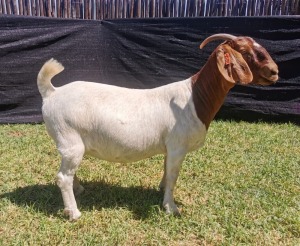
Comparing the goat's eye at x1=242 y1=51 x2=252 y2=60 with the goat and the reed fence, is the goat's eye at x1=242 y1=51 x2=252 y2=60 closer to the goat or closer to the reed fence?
the goat

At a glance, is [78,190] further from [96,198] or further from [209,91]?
[209,91]

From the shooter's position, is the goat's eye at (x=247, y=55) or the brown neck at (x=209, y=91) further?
the brown neck at (x=209, y=91)

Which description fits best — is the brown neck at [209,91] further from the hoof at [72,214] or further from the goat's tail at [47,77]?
the hoof at [72,214]

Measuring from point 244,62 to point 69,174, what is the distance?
1.78 metres

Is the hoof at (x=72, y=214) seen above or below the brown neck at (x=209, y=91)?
below

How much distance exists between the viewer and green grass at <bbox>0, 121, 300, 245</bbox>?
3027mm

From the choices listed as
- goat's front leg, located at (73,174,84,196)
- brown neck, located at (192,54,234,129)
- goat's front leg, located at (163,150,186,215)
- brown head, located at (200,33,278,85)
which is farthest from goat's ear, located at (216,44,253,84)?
goat's front leg, located at (73,174,84,196)

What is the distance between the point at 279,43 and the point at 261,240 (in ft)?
14.5

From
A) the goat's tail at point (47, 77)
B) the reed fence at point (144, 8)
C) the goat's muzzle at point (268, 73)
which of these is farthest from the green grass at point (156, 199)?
the reed fence at point (144, 8)

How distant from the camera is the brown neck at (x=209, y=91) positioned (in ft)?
9.97

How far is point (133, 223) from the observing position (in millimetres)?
3203

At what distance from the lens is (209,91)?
120 inches

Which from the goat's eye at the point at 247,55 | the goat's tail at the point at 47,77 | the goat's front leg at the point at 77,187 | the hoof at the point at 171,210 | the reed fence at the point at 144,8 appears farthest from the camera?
the reed fence at the point at 144,8

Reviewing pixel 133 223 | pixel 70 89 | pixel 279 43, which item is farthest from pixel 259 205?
pixel 279 43
